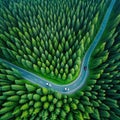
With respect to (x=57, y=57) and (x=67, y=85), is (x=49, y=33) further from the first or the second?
(x=67, y=85)

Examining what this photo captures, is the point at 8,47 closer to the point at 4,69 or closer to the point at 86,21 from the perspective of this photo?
the point at 4,69

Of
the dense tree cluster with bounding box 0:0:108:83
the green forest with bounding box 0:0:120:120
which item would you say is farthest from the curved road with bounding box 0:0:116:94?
the dense tree cluster with bounding box 0:0:108:83

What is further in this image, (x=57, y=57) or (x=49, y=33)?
(x=49, y=33)

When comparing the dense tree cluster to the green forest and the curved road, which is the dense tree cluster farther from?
the curved road

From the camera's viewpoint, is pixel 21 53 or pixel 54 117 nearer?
pixel 54 117

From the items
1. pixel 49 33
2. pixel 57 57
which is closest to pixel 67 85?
pixel 57 57

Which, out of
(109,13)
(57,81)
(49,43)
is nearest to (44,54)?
(49,43)

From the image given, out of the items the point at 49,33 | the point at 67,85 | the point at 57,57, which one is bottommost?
the point at 67,85

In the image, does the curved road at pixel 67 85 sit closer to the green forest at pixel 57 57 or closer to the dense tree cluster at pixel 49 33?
the green forest at pixel 57 57

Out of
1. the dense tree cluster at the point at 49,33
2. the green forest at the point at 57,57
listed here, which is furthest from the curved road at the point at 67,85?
the dense tree cluster at the point at 49,33
